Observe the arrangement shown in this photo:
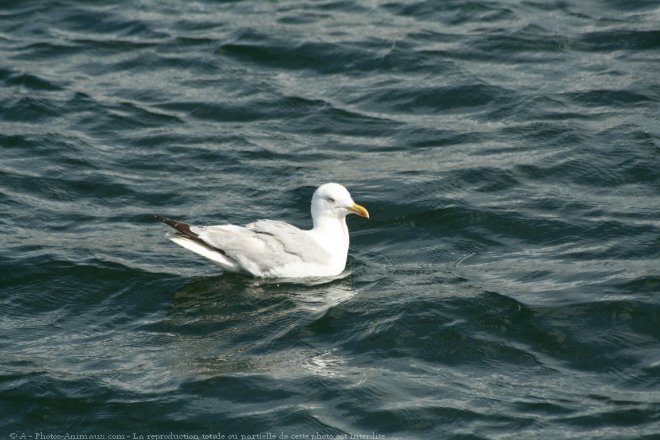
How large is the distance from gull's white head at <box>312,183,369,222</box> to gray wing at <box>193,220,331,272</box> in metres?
0.41

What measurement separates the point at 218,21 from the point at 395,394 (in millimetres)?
10103

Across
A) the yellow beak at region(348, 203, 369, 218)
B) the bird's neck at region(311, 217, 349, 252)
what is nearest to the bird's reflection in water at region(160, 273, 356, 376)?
the bird's neck at region(311, 217, 349, 252)

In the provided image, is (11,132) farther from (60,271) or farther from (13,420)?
(13,420)

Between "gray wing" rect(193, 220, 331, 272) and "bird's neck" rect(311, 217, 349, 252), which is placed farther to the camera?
"bird's neck" rect(311, 217, 349, 252)

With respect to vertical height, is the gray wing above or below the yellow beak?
below

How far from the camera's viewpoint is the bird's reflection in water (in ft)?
29.9

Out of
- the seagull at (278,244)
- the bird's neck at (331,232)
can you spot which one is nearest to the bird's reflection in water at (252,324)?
the seagull at (278,244)

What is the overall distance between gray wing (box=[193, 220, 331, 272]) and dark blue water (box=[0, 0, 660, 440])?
26cm

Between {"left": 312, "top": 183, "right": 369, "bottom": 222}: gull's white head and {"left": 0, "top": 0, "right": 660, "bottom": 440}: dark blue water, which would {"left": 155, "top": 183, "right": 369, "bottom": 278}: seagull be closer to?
{"left": 312, "top": 183, "right": 369, "bottom": 222}: gull's white head

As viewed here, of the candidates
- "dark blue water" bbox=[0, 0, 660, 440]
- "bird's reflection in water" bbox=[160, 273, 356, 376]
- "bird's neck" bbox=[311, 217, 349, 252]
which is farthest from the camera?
"bird's neck" bbox=[311, 217, 349, 252]

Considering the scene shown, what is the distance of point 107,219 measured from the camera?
39.8ft

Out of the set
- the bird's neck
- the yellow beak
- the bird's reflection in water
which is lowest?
the bird's reflection in water

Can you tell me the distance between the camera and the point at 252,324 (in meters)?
9.82

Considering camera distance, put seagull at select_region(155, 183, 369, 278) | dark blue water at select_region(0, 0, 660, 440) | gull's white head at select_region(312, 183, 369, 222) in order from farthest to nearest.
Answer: gull's white head at select_region(312, 183, 369, 222)
seagull at select_region(155, 183, 369, 278)
dark blue water at select_region(0, 0, 660, 440)
